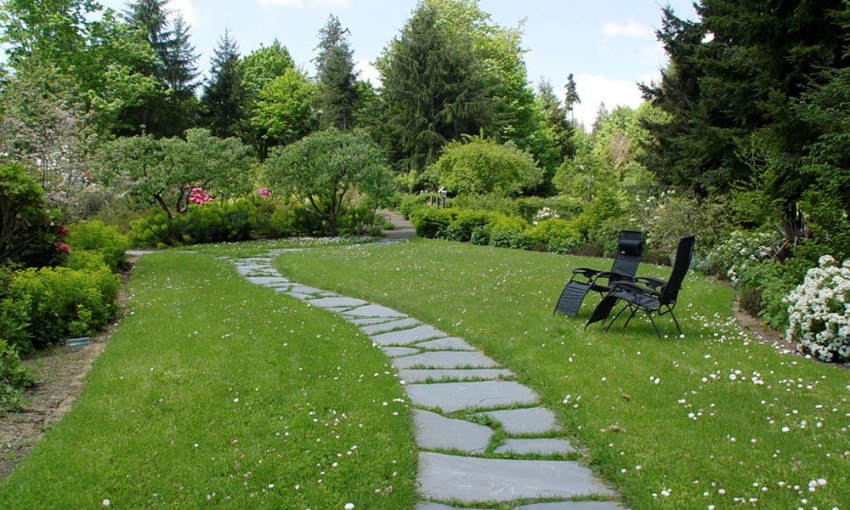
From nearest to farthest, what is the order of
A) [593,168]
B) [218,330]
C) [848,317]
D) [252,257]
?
[848,317]
[218,330]
[252,257]
[593,168]

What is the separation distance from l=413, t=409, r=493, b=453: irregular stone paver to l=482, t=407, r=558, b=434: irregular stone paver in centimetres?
15

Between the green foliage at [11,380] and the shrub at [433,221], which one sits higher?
the shrub at [433,221]

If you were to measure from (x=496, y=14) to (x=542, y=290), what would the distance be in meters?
32.1

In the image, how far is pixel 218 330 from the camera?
220 inches

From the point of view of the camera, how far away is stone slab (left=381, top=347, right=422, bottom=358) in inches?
196

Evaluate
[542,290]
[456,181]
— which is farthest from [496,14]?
[542,290]

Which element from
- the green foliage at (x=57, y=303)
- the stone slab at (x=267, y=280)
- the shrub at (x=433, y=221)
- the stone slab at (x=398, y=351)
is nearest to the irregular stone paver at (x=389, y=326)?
the stone slab at (x=398, y=351)

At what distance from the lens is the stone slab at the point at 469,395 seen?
3.79 meters

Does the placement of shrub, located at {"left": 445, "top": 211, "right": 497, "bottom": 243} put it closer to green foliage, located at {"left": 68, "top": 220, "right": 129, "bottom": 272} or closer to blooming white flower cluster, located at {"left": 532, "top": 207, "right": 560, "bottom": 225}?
blooming white flower cluster, located at {"left": 532, "top": 207, "right": 560, "bottom": 225}

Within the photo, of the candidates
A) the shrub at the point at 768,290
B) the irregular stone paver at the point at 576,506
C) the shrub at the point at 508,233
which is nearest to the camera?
the irregular stone paver at the point at 576,506

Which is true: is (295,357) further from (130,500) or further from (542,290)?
(542,290)

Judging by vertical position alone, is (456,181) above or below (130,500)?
above

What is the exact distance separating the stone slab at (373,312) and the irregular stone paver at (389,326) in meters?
0.32

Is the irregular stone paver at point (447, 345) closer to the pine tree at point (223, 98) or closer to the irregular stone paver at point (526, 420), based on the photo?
the irregular stone paver at point (526, 420)
